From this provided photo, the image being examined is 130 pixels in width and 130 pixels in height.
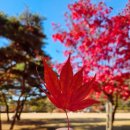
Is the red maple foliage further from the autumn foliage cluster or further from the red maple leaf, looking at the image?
the red maple leaf

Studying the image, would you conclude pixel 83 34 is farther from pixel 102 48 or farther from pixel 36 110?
pixel 36 110

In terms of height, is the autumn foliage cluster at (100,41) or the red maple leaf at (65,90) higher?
the autumn foliage cluster at (100,41)

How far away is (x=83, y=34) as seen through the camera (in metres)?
14.1

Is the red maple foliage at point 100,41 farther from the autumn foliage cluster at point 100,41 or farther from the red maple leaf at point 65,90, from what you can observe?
the red maple leaf at point 65,90

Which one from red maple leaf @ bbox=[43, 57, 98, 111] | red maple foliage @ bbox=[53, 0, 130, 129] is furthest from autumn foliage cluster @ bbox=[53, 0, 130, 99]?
red maple leaf @ bbox=[43, 57, 98, 111]

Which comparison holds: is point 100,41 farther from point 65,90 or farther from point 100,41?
point 65,90

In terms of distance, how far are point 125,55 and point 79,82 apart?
41.8 feet

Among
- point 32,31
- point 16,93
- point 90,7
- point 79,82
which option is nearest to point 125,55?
point 90,7

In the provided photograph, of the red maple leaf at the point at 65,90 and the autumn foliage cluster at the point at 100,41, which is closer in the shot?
the red maple leaf at the point at 65,90

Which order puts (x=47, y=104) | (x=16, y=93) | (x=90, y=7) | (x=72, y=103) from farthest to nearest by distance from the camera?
(x=47, y=104) < (x=16, y=93) < (x=90, y=7) < (x=72, y=103)

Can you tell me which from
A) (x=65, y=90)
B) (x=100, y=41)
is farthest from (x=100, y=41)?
(x=65, y=90)

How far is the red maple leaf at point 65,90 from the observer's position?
138 cm

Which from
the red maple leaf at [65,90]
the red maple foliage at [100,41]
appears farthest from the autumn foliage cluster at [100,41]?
the red maple leaf at [65,90]

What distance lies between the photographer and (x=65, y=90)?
54.6 inches
